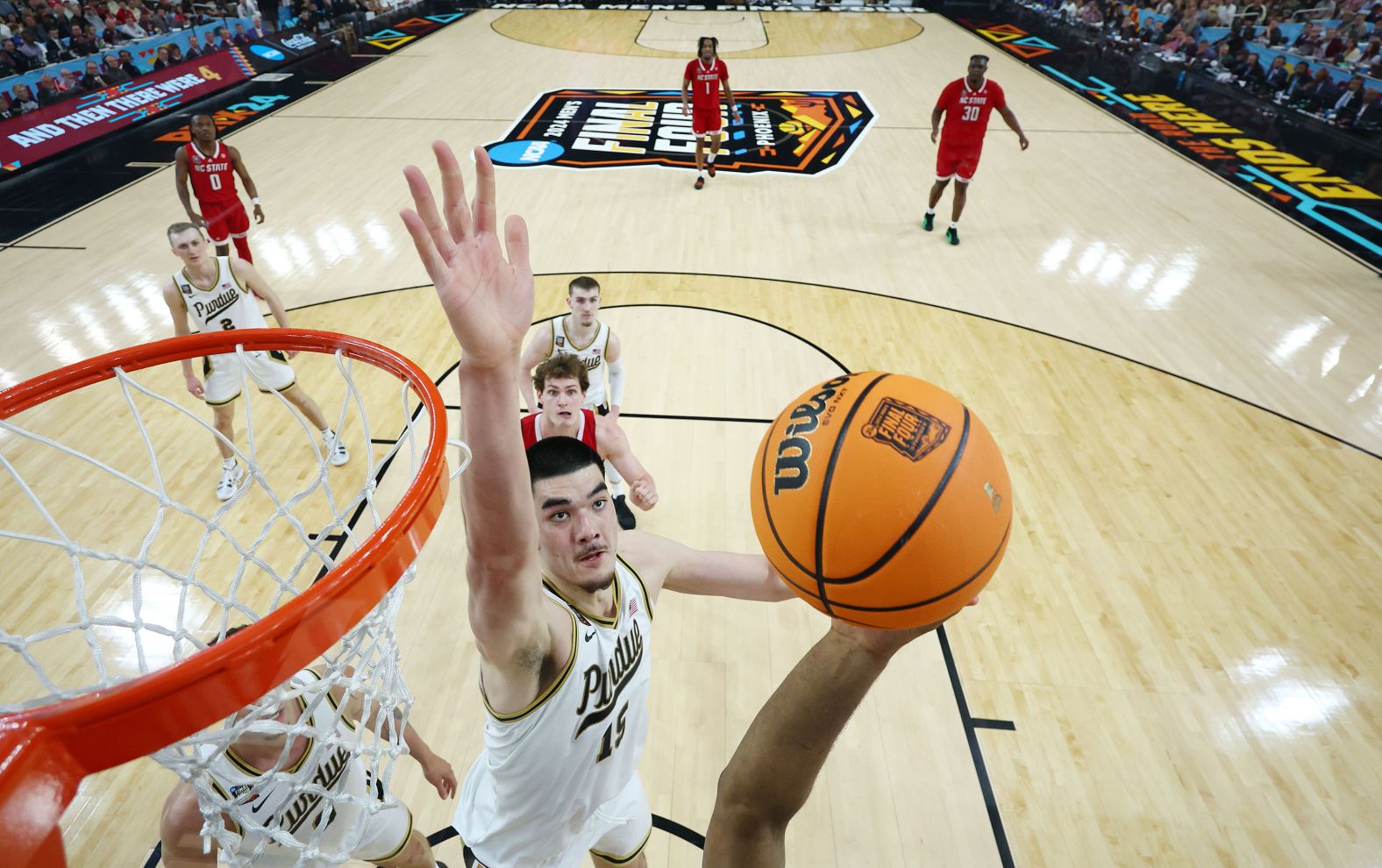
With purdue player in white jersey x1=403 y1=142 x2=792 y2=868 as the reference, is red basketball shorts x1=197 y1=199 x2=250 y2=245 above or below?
below

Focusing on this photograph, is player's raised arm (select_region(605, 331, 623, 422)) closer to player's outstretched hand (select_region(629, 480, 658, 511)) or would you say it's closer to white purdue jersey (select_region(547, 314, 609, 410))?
white purdue jersey (select_region(547, 314, 609, 410))

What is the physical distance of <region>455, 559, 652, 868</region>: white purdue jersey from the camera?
1853mm

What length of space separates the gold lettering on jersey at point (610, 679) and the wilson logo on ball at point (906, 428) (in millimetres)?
951

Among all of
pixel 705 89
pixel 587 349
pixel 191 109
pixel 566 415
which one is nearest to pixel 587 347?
pixel 587 349

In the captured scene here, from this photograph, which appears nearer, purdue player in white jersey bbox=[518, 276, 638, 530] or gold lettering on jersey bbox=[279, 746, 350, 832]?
gold lettering on jersey bbox=[279, 746, 350, 832]

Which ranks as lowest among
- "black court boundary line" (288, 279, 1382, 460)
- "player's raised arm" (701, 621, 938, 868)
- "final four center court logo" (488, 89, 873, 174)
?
"black court boundary line" (288, 279, 1382, 460)

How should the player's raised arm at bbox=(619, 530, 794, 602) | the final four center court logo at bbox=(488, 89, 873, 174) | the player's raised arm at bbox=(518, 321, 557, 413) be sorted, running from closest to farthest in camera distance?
the player's raised arm at bbox=(619, 530, 794, 602) < the player's raised arm at bbox=(518, 321, 557, 413) < the final four center court logo at bbox=(488, 89, 873, 174)

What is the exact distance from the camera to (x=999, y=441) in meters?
5.13

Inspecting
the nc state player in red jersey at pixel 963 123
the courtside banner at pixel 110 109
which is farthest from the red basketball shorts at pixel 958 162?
the courtside banner at pixel 110 109

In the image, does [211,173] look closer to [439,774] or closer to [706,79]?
[706,79]

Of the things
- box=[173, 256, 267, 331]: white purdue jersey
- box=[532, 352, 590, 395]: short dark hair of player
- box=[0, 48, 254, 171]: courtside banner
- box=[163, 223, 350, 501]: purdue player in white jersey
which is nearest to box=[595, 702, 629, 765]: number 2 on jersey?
box=[532, 352, 590, 395]: short dark hair of player

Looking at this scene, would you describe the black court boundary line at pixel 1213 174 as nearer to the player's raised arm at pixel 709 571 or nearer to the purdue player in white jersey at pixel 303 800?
the player's raised arm at pixel 709 571

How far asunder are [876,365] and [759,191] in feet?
14.1

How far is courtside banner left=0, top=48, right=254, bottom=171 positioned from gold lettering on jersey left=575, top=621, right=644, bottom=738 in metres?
11.8
